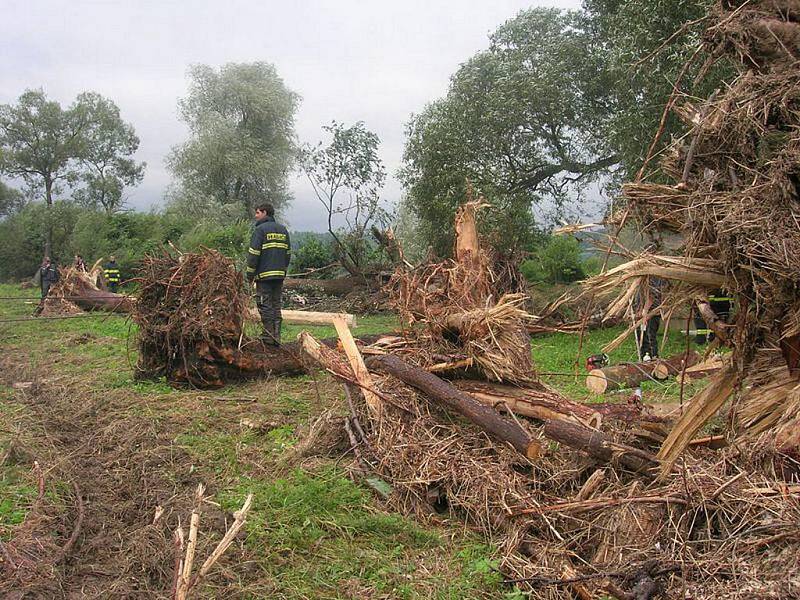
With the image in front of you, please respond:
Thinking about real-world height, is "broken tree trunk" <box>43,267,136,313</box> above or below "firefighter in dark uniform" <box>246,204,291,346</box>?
below

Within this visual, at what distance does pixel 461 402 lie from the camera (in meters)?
4.80

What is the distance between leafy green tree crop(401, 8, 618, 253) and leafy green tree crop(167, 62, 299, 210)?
2215 centimetres

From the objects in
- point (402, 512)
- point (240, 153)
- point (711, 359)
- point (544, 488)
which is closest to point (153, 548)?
point (402, 512)

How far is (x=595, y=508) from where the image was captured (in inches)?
144

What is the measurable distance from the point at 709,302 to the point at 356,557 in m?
2.44

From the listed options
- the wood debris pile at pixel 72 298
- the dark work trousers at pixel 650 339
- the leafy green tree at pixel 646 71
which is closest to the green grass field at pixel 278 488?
the dark work trousers at pixel 650 339

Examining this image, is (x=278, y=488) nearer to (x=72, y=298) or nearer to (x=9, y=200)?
(x=72, y=298)

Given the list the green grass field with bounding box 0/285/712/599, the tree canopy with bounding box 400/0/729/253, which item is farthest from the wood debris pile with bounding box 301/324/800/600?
the tree canopy with bounding box 400/0/729/253

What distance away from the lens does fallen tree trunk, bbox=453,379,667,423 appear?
474 cm

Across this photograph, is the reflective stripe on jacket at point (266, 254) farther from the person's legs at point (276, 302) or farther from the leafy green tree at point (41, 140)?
the leafy green tree at point (41, 140)

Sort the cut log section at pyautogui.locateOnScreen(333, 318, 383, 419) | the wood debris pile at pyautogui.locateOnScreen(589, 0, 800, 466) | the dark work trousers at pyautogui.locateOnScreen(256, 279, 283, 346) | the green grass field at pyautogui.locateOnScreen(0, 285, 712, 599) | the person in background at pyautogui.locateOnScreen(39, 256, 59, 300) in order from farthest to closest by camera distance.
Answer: the person in background at pyautogui.locateOnScreen(39, 256, 59, 300)
the dark work trousers at pyautogui.locateOnScreen(256, 279, 283, 346)
the cut log section at pyautogui.locateOnScreen(333, 318, 383, 419)
the green grass field at pyautogui.locateOnScreen(0, 285, 712, 599)
the wood debris pile at pyautogui.locateOnScreen(589, 0, 800, 466)

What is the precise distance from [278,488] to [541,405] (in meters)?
1.96

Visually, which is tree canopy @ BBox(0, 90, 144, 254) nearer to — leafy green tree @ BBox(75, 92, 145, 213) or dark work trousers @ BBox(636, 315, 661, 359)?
leafy green tree @ BBox(75, 92, 145, 213)

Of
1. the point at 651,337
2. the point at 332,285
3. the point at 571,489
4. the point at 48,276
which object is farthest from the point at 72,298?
the point at 571,489
